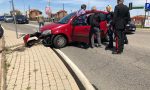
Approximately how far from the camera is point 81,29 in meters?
13.1

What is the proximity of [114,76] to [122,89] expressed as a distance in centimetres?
121

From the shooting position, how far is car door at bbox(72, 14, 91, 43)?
510 inches

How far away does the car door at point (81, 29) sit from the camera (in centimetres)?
1295

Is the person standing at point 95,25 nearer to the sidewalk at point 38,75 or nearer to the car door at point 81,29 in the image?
the car door at point 81,29

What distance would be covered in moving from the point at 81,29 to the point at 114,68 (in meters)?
4.92

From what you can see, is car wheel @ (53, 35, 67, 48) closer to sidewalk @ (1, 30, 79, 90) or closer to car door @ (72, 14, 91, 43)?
car door @ (72, 14, 91, 43)

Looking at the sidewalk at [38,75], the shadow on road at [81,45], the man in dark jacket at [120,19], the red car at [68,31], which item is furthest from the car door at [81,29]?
the sidewalk at [38,75]

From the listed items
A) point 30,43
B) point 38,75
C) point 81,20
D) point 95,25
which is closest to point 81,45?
point 81,20

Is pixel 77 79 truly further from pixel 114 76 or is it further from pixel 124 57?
pixel 124 57

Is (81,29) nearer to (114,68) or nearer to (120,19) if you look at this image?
(120,19)

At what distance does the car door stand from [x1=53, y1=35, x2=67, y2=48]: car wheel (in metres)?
0.47

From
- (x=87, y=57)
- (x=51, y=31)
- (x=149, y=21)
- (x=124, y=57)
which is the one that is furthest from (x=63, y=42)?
(x=149, y=21)

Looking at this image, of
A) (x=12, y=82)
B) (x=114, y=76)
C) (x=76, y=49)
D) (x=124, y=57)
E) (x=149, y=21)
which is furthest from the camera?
(x=149, y=21)

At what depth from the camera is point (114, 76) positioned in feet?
24.8
